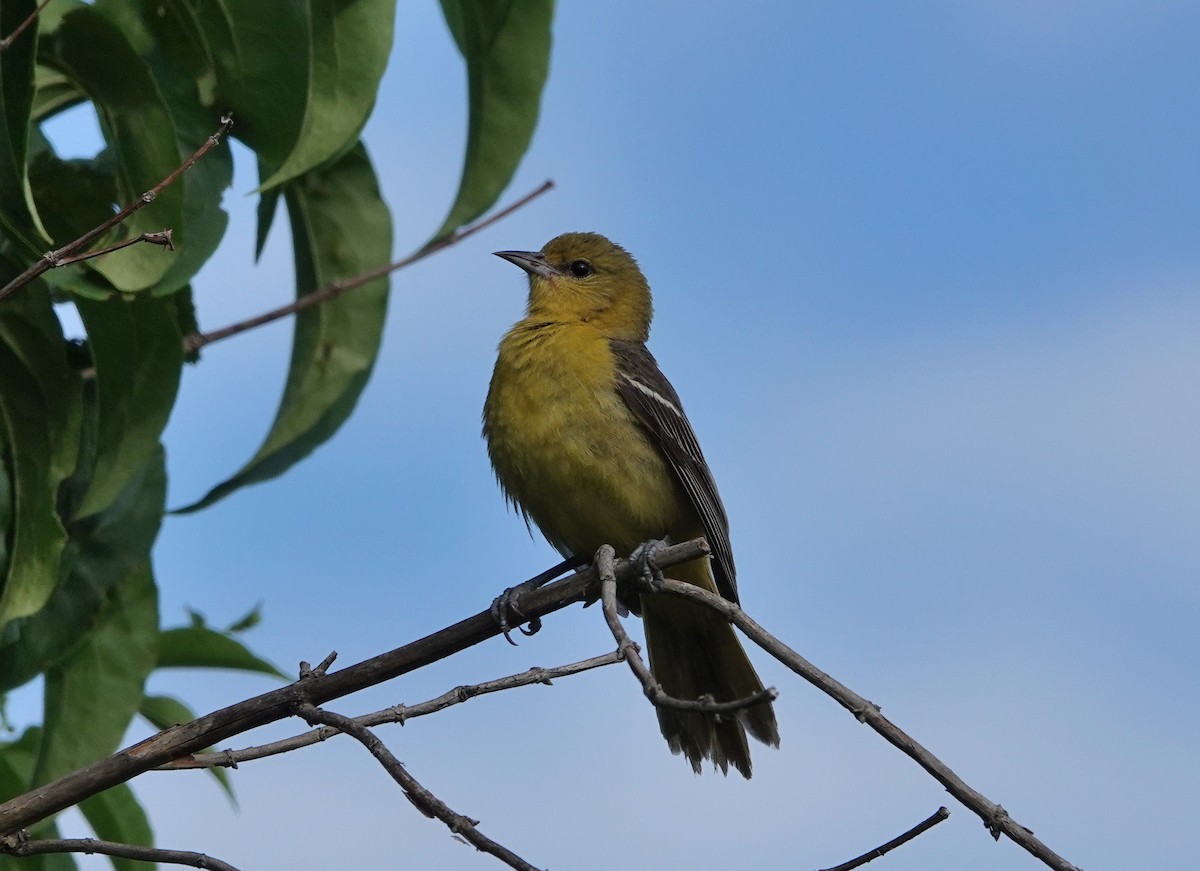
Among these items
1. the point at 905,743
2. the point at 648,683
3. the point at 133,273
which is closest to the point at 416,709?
the point at 648,683

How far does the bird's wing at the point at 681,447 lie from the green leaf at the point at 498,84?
97cm

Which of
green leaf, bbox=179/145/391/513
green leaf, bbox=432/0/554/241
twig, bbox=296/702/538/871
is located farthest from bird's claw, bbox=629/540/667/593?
green leaf, bbox=179/145/391/513

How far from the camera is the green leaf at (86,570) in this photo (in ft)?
16.8

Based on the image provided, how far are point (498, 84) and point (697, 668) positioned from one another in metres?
2.54

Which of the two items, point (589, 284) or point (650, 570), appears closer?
point (650, 570)

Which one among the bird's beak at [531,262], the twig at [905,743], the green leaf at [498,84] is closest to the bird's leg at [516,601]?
the twig at [905,743]

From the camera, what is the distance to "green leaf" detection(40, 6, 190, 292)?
4586 millimetres

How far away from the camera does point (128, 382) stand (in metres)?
4.87

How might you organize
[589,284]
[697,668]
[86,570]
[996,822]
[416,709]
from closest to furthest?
[996,822], [416,709], [86,570], [697,668], [589,284]

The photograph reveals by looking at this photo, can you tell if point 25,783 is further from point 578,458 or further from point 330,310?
point 578,458

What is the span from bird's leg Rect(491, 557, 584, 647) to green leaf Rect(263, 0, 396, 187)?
1554 mm

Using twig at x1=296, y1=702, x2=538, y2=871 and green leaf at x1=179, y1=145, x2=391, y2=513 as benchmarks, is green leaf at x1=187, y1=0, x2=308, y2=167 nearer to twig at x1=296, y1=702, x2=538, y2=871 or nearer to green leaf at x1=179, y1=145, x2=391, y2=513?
green leaf at x1=179, y1=145, x2=391, y2=513

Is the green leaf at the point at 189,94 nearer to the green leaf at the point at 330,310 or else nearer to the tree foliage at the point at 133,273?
the tree foliage at the point at 133,273

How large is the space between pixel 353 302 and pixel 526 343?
78cm
